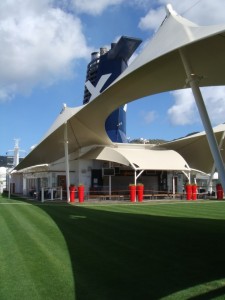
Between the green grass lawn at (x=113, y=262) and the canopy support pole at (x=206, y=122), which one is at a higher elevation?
the canopy support pole at (x=206, y=122)

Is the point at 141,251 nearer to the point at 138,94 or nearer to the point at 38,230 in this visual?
the point at 38,230

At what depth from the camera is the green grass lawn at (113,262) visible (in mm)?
5906

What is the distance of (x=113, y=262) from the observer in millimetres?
7715

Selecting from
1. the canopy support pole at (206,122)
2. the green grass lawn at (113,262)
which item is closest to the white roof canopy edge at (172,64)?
the canopy support pole at (206,122)

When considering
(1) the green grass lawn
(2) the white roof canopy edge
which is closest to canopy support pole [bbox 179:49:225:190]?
(2) the white roof canopy edge

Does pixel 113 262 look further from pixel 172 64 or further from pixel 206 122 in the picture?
pixel 172 64

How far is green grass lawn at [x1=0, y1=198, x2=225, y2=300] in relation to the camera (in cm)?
591

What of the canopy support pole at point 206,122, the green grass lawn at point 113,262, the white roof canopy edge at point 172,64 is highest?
the white roof canopy edge at point 172,64

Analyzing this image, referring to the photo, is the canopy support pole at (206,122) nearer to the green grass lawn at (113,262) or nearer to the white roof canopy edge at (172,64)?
the white roof canopy edge at (172,64)

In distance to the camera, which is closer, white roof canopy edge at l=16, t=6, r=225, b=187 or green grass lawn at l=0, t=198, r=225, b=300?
green grass lawn at l=0, t=198, r=225, b=300

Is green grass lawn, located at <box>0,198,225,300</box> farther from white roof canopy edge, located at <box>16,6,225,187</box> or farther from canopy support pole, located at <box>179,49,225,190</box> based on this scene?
white roof canopy edge, located at <box>16,6,225,187</box>

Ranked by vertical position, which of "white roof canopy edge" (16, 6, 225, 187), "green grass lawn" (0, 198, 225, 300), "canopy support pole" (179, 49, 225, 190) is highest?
"white roof canopy edge" (16, 6, 225, 187)

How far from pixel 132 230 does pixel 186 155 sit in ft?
98.3

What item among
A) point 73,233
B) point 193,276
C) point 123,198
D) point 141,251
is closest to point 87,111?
point 123,198
